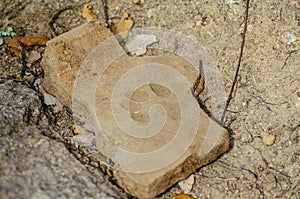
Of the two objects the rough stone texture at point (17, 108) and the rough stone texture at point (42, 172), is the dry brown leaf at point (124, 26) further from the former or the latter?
the rough stone texture at point (42, 172)

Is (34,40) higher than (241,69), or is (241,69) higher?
(34,40)

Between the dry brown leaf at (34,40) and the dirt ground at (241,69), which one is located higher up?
the dry brown leaf at (34,40)

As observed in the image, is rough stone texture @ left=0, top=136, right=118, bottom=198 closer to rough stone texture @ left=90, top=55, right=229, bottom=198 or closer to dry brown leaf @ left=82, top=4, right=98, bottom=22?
rough stone texture @ left=90, top=55, right=229, bottom=198

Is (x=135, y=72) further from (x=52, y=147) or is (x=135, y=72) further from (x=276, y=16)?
(x=276, y=16)

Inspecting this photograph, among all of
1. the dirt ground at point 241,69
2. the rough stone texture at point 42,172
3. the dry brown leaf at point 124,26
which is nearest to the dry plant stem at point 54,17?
the dirt ground at point 241,69

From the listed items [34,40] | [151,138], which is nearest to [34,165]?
[151,138]

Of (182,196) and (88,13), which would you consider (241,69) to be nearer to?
(182,196)
